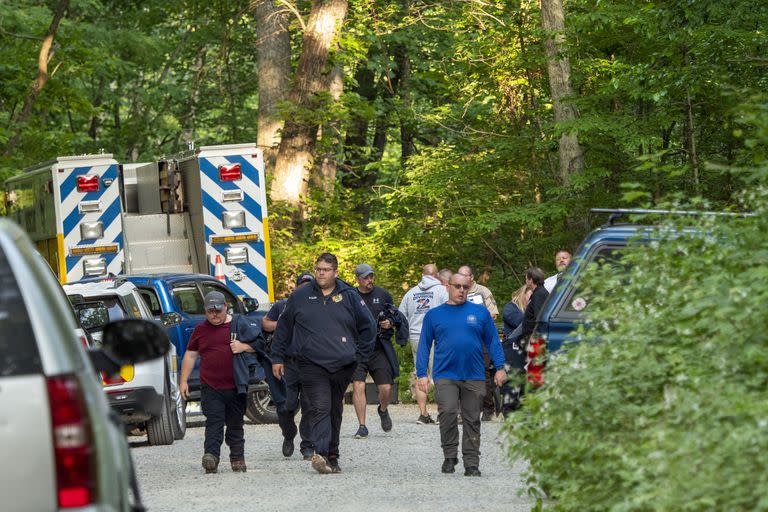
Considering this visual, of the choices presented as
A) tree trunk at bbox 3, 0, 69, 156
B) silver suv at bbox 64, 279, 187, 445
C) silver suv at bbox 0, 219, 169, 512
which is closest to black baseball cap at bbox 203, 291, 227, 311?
silver suv at bbox 64, 279, 187, 445

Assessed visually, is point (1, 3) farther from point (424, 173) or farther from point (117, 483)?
point (117, 483)

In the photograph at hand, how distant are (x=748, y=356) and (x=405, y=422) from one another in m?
12.5

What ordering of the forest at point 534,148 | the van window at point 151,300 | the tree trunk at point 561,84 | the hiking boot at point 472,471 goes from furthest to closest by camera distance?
1. the tree trunk at point 561,84
2. the van window at point 151,300
3. the hiking boot at point 472,471
4. the forest at point 534,148

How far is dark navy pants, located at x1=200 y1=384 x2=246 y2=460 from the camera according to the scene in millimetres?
13672

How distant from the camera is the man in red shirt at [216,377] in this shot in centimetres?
1362

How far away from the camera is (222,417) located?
13.7 metres

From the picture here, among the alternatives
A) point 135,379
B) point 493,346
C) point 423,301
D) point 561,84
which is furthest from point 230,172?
point 493,346

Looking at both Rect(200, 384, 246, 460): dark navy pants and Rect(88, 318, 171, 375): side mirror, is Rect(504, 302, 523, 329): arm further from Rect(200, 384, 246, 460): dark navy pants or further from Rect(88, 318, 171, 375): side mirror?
Rect(88, 318, 171, 375): side mirror

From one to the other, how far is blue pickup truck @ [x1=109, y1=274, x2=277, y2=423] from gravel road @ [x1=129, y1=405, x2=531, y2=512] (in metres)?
1.26

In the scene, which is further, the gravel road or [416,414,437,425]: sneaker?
[416,414,437,425]: sneaker

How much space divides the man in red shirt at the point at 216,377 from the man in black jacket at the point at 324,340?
51 centimetres

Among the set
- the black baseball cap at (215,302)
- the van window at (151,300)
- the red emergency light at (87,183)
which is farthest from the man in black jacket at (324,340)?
the red emergency light at (87,183)

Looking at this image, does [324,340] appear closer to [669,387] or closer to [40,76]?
[669,387]

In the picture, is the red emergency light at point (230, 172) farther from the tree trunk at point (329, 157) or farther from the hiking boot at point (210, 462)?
the hiking boot at point (210, 462)
